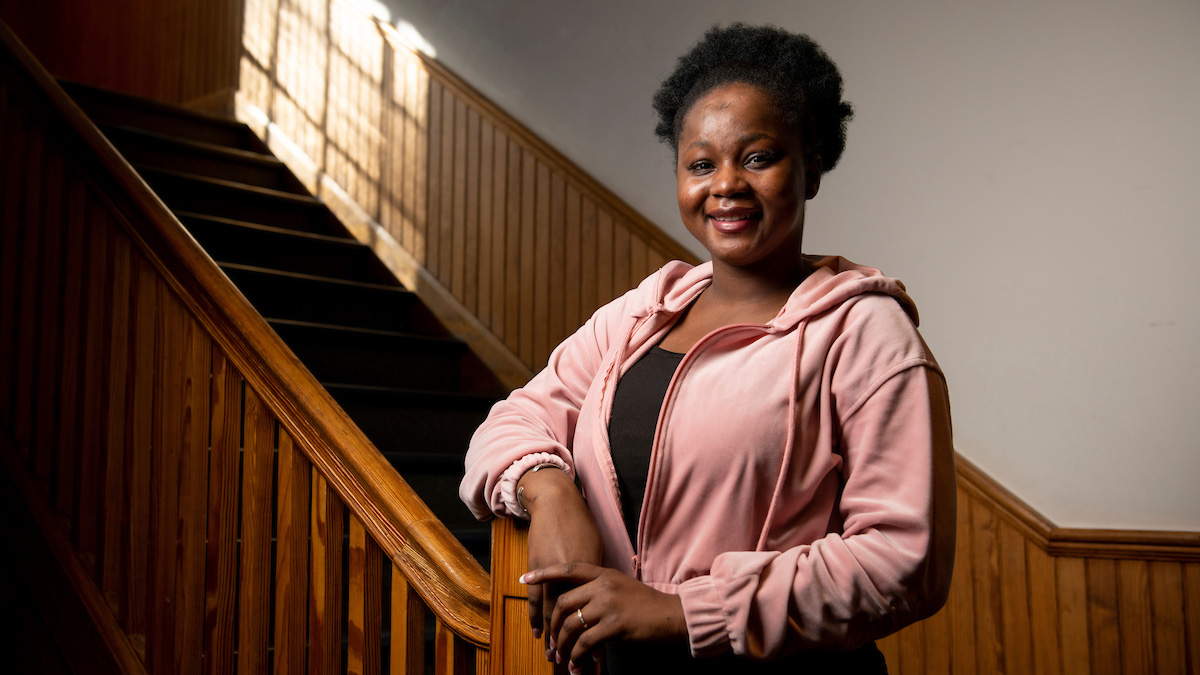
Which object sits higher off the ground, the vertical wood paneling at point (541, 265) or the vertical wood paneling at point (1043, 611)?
the vertical wood paneling at point (541, 265)

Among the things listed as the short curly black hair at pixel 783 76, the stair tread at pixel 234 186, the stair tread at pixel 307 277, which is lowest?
the short curly black hair at pixel 783 76

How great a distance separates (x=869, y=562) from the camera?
77 centimetres

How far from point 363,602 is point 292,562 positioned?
190 mm

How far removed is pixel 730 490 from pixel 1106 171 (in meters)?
1.71

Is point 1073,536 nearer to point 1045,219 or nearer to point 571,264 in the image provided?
point 1045,219

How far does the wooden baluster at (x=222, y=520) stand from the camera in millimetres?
1659

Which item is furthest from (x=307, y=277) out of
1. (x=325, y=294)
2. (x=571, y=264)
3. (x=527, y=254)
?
(x=571, y=264)

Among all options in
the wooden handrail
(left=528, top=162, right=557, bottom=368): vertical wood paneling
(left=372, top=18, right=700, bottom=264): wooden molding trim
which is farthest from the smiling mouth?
(left=528, top=162, right=557, bottom=368): vertical wood paneling

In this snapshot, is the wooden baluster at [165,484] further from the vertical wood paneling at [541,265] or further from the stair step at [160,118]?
the stair step at [160,118]

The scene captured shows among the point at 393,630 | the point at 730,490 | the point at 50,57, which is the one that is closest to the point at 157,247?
the point at 393,630

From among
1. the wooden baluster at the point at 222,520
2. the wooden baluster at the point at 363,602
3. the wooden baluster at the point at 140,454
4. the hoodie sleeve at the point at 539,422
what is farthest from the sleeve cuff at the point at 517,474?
the wooden baluster at the point at 140,454

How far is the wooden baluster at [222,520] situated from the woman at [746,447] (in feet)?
2.64

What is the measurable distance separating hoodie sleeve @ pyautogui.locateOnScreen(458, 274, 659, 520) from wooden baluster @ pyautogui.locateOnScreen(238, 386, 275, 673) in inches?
26.8

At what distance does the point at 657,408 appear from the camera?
95 centimetres
